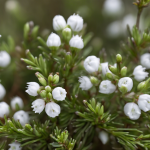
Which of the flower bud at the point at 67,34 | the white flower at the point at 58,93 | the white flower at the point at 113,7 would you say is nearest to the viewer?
the white flower at the point at 58,93

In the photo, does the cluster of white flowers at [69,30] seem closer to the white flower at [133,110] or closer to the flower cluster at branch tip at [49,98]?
the flower cluster at branch tip at [49,98]

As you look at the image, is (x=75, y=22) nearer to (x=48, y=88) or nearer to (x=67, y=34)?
(x=67, y=34)

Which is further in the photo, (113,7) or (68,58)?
(113,7)

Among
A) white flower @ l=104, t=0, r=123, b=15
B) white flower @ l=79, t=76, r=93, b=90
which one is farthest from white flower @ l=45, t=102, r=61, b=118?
white flower @ l=104, t=0, r=123, b=15

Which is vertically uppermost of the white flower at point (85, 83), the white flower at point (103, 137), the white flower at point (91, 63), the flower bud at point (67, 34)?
the flower bud at point (67, 34)

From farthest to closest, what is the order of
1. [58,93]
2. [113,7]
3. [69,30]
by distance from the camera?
[113,7] < [69,30] < [58,93]

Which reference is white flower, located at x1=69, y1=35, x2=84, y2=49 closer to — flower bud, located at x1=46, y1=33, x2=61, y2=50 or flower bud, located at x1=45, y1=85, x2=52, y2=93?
flower bud, located at x1=46, y1=33, x2=61, y2=50

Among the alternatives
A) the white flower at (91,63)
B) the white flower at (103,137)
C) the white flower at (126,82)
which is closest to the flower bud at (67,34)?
the white flower at (91,63)

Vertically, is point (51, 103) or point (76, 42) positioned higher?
point (76, 42)

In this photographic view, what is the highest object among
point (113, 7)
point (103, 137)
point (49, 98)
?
point (113, 7)

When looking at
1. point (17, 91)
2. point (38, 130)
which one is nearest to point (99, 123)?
point (38, 130)

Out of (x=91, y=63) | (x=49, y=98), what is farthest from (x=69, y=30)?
(x=49, y=98)
